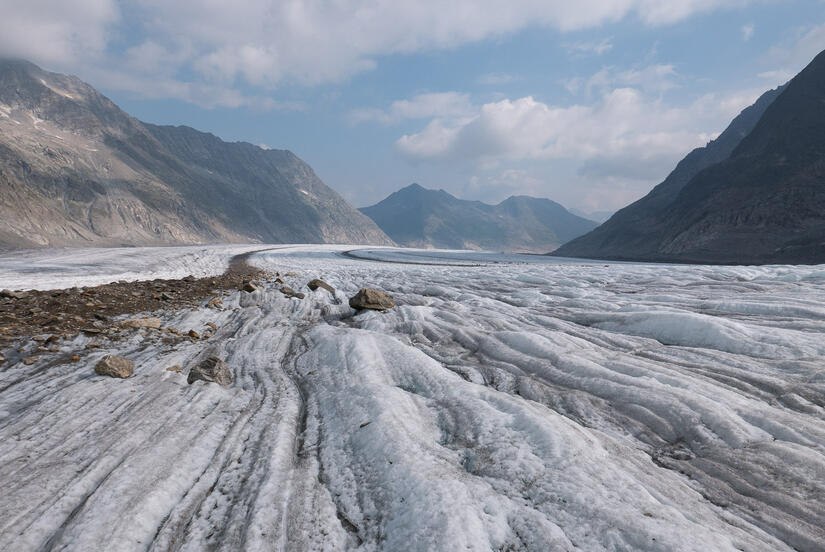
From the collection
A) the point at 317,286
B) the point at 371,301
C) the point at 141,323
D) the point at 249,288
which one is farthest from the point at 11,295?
the point at 371,301

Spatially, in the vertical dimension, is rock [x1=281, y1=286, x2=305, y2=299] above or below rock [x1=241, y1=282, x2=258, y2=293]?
below

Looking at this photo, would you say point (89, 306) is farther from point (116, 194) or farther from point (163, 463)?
point (116, 194)

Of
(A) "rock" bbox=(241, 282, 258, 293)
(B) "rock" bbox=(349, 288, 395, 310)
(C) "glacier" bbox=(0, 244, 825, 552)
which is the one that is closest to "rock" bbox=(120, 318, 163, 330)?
(C) "glacier" bbox=(0, 244, 825, 552)

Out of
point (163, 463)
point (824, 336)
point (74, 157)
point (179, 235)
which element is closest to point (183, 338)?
point (163, 463)

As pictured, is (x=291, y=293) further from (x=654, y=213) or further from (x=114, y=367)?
(x=654, y=213)

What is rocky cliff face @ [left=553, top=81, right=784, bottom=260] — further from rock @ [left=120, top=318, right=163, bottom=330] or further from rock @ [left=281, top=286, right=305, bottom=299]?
rock @ [left=120, top=318, right=163, bottom=330]
